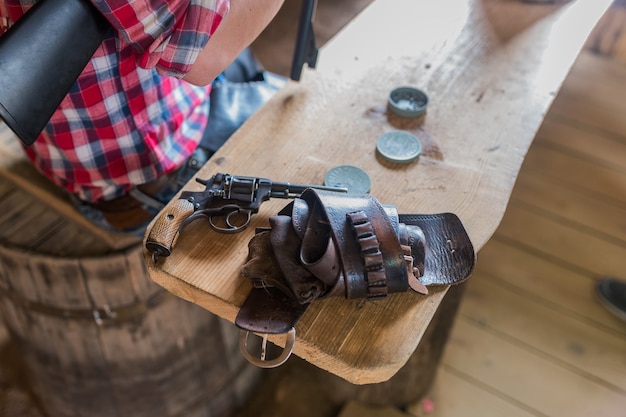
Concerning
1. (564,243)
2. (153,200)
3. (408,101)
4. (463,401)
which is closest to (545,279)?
(564,243)

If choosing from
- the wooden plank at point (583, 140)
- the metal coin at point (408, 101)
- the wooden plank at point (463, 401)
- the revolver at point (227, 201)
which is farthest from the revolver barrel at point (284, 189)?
the wooden plank at point (583, 140)

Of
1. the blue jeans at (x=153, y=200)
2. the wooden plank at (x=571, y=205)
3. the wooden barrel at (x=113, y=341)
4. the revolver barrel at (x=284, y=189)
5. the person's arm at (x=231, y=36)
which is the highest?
the person's arm at (x=231, y=36)

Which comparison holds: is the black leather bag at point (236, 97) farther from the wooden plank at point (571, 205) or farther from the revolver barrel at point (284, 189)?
the wooden plank at point (571, 205)

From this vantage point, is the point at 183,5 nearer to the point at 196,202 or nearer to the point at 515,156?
the point at 196,202

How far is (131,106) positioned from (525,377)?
116cm

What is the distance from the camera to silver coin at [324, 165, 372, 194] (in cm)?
90

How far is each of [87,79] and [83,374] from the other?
0.70 m

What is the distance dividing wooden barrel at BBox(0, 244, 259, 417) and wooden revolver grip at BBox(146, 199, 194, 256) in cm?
28

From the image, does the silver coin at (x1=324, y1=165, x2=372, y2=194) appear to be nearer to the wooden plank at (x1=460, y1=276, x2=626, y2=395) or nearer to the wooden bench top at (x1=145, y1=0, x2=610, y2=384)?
the wooden bench top at (x1=145, y1=0, x2=610, y2=384)

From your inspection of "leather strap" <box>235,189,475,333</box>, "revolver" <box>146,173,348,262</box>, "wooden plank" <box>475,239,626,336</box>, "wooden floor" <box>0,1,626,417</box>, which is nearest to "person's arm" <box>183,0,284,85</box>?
"revolver" <box>146,173,348,262</box>

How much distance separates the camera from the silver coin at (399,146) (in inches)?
37.5

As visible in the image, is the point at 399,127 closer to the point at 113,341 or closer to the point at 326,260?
the point at 326,260

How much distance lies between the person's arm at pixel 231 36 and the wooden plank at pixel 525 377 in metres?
1.04

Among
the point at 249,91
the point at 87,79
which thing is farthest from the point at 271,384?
the point at 87,79
